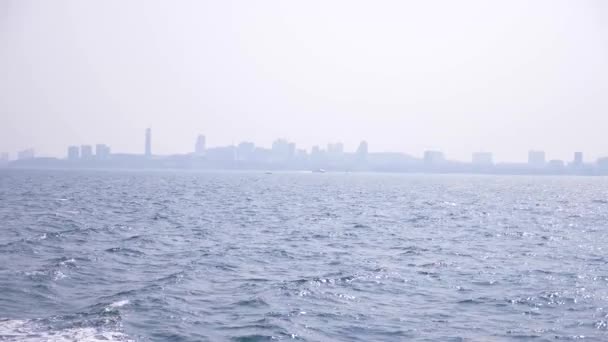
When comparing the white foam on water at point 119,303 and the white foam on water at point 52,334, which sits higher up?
the white foam on water at point 119,303

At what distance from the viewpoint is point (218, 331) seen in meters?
15.5

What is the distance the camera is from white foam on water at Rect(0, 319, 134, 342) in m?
14.3

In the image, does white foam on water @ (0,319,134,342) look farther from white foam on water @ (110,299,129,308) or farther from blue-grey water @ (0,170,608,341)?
white foam on water @ (110,299,129,308)

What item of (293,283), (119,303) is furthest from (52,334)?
(293,283)

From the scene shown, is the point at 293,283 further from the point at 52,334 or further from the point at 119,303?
the point at 52,334

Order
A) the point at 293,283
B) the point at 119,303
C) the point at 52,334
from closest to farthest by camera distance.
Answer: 1. the point at 52,334
2. the point at 119,303
3. the point at 293,283

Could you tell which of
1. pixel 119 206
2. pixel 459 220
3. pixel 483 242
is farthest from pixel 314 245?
pixel 119 206

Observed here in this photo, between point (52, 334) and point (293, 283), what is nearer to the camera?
point (52, 334)

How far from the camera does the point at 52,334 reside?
14703mm

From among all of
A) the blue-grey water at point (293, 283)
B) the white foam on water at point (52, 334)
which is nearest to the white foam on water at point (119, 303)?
the blue-grey water at point (293, 283)

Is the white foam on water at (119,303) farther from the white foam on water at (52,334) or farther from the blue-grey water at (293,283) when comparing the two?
the white foam on water at (52,334)


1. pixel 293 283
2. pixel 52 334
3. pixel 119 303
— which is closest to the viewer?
pixel 52 334

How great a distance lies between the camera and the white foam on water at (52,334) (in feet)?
47.0

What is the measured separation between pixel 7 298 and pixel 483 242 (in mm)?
24934
